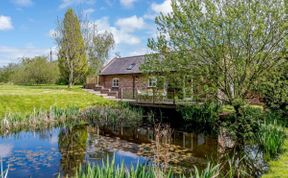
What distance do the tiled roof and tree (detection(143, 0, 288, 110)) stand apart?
46.4 ft

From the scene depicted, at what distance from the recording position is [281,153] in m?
7.73

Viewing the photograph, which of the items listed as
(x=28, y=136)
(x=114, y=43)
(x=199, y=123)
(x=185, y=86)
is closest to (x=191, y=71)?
(x=185, y=86)

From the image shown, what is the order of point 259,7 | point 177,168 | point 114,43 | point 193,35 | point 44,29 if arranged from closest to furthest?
1. point 177,168
2. point 259,7
3. point 193,35
4. point 44,29
5. point 114,43

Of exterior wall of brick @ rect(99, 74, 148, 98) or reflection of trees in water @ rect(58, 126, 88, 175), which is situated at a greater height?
exterior wall of brick @ rect(99, 74, 148, 98)

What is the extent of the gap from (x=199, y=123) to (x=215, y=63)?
16.2ft

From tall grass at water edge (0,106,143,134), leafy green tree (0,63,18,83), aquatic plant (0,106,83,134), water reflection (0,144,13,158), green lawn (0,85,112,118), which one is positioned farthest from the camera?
leafy green tree (0,63,18,83)

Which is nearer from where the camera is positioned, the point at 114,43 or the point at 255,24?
the point at 255,24

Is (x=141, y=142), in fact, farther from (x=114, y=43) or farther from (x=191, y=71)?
(x=114, y=43)

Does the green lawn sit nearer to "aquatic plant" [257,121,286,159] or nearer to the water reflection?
the water reflection

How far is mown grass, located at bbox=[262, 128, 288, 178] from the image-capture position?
239 inches

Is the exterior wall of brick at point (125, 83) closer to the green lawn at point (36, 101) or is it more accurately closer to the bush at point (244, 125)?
the green lawn at point (36, 101)

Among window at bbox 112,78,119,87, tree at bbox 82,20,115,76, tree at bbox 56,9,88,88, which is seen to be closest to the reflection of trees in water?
window at bbox 112,78,119,87

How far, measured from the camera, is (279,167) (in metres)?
6.56

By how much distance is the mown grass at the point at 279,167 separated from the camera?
6.06 meters
